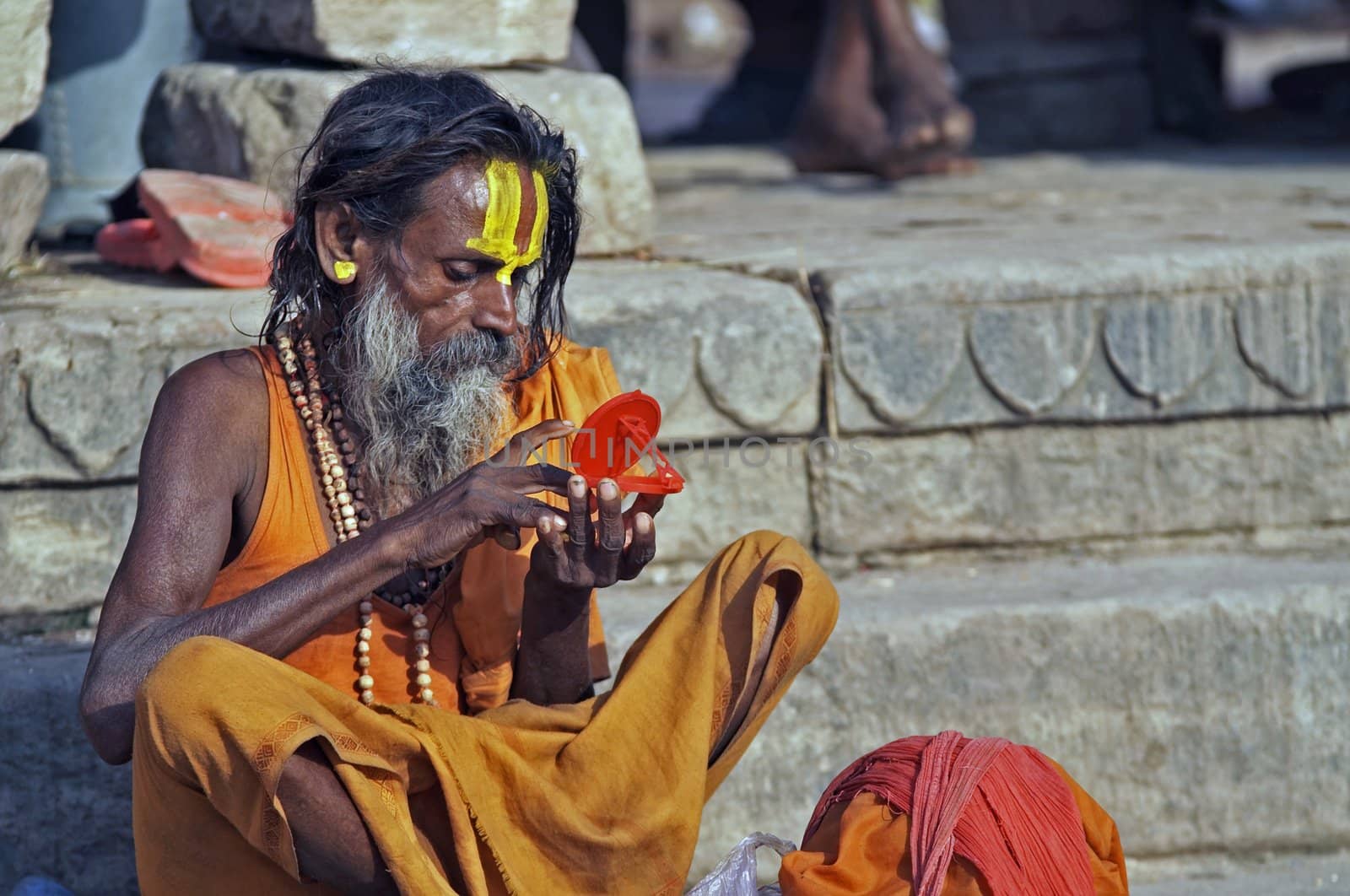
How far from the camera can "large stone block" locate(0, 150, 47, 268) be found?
324 centimetres

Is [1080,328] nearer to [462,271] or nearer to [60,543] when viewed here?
[462,271]

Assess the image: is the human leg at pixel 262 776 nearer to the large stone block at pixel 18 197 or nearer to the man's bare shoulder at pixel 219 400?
the man's bare shoulder at pixel 219 400

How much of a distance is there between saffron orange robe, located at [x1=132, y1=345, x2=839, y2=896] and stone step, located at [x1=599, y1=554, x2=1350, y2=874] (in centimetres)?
53

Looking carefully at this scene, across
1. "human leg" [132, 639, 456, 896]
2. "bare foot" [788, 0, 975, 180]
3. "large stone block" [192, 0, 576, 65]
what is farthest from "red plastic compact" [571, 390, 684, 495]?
"bare foot" [788, 0, 975, 180]

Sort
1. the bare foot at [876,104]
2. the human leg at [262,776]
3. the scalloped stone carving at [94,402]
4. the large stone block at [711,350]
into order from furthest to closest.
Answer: the bare foot at [876,104] < the large stone block at [711,350] < the scalloped stone carving at [94,402] < the human leg at [262,776]

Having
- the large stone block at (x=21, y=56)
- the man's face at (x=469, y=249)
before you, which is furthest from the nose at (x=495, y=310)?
the large stone block at (x=21, y=56)

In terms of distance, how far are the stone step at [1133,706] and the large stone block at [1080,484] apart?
0.72ft

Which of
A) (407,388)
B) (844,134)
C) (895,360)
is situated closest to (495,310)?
(407,388)

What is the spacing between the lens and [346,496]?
7.52 feet

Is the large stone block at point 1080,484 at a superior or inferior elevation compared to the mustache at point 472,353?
inferior

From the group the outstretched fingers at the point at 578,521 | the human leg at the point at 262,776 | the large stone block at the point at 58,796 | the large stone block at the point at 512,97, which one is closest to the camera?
the human leg at the point at 262,776

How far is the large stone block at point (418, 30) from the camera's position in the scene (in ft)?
11.1

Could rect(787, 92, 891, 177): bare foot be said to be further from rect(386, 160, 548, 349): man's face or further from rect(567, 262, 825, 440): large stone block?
rect(386, 160, 548, 349): man's face

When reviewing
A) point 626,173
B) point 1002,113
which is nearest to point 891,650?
point 626,173
